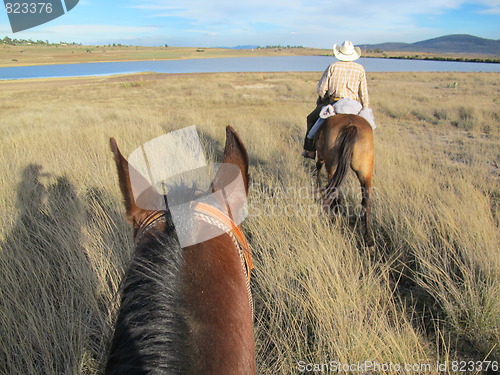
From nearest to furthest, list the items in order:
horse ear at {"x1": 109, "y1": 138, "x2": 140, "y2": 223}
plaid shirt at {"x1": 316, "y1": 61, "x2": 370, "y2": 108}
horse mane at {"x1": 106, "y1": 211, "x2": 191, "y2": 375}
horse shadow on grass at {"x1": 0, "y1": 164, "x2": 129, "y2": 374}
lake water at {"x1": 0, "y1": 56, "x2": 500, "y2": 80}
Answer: horse mane at {"x1": 106, "y1": 211, "x2": 191, "y2": 375}, horse ear at {"x1": 109, "y1": 138, "x2": 140, "y2": 223}, horse shadow on grass at {"x1": 0, "y1": 164, "x2": 129, "y2": 374}, plaid shirt at {"x1": 316, "y1": 61, "x2": 370, "y2": 108}, lake water at {"x1": 0, "y1": 56, "x2": 500, "y2": 80}

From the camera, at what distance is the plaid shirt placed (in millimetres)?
4688

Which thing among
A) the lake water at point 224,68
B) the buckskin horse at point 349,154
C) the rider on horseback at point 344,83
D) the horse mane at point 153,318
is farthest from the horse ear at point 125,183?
the lake water at point 224,68

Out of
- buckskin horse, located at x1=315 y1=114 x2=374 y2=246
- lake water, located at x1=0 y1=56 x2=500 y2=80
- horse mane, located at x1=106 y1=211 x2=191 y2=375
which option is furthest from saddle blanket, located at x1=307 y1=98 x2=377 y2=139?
lake water, located at x1=0 y1=56 x2=500 y2=80

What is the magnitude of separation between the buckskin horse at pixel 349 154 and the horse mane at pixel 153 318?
10.7 feet

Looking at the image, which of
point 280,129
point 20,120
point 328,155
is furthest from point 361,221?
point 20,120

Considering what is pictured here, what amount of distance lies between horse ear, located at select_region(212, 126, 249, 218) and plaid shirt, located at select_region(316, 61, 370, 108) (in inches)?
161

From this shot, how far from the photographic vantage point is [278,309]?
2281 millimetres

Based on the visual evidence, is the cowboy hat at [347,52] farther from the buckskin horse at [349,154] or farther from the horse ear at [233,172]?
the horse ear at [233,172]

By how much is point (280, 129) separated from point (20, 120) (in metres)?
9.32

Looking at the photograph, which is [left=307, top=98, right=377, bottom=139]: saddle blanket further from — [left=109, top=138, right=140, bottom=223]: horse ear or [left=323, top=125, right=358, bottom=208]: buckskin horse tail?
[left=109, top=138, right=140, bottom=223]: horse ear

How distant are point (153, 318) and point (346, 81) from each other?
15.8 feet

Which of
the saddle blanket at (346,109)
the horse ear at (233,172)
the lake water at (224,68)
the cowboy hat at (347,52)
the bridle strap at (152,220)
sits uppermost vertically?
the cowboy hat at (347,52)

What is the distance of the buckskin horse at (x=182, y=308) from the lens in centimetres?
72

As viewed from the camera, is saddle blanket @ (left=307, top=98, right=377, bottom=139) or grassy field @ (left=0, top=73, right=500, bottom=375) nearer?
grassy field @ (left=0, top=73, right=500, bottom=375)
